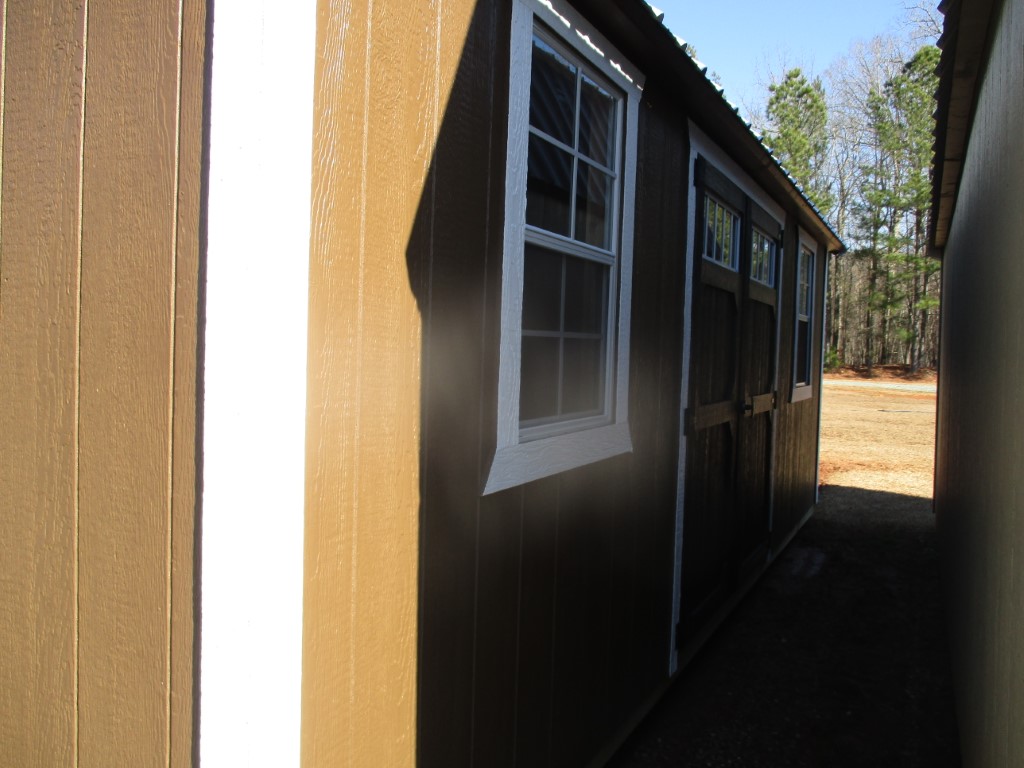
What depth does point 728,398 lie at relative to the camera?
195 inches

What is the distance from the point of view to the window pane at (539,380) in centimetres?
284

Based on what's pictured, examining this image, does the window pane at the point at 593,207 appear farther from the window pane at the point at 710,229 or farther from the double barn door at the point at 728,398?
the window pane at the point at 710,229

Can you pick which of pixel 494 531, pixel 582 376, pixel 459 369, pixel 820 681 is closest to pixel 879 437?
pixel 820 681

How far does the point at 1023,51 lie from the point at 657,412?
209 cm

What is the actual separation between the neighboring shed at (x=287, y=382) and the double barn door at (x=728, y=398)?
65.5 inches

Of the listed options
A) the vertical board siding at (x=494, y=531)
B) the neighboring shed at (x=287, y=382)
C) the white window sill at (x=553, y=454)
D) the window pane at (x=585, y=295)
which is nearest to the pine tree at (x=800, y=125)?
the vertical board siding at (x=494, y=531)

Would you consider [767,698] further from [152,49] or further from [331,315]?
[152,49]

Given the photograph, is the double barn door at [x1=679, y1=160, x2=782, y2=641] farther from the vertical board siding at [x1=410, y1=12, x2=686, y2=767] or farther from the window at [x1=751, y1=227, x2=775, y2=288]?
the vertical board siding at [x1=410, y1=12, x2=686, y2=767]

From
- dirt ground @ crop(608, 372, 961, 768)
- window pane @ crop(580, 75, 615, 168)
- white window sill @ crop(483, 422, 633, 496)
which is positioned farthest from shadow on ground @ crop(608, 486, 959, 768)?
window pane @ crop(580, 75, 615, 168)

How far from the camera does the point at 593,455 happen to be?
9.37ft

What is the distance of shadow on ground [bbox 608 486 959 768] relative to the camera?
350 cm

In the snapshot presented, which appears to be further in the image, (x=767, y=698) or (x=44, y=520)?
(x=767, y=698)

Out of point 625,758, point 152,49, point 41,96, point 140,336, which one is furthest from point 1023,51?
point 625,758

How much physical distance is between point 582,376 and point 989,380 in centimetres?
136
